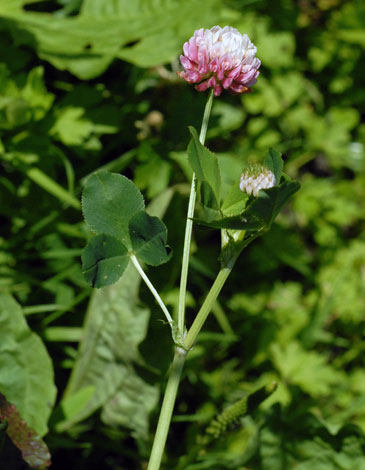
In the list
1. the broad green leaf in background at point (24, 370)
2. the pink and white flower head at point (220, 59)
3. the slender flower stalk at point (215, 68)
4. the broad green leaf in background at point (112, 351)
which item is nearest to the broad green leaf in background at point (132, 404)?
the broad green leaf in background at point (112, 351)

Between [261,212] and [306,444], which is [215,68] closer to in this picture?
[261,212]

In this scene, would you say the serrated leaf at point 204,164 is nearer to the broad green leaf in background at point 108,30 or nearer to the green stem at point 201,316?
the green stem at point 201,316

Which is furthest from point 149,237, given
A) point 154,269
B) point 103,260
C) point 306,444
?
point 306,444

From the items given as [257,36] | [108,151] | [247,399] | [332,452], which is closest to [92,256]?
[247,399]

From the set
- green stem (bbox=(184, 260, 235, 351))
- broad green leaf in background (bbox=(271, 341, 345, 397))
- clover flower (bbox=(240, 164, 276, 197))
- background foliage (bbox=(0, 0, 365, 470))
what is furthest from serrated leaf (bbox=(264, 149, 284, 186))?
broad green leaf in background (bbox=(271, 341, 345, 397))

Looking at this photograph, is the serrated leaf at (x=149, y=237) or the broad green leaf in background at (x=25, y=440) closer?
the serrated leaf at (x=149, y=237)
